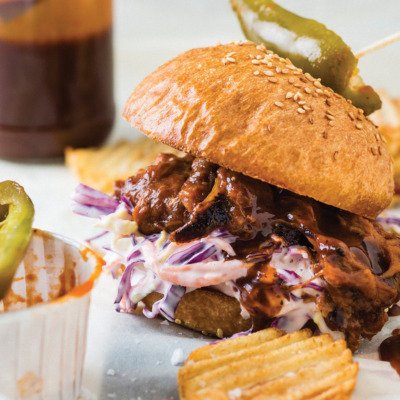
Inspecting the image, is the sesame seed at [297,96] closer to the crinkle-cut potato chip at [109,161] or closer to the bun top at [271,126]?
the bun top at [271,126]

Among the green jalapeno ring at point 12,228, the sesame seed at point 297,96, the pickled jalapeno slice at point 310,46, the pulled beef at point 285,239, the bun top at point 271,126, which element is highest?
the pickled jalapeno slice at point 310,46

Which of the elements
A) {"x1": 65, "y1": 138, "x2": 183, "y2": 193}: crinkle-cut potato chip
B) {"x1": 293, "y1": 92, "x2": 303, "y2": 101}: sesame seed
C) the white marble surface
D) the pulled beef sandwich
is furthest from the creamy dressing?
{"x1": 65, "y1": 138, "x2": 183, "y2": 193}: crinkle-cut potato chip

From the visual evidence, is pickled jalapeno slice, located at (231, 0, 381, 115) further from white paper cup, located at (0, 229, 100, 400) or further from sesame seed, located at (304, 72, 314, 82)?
white paper cup, located at (0, 229, 100, 400)

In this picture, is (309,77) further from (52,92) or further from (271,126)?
(52,92)

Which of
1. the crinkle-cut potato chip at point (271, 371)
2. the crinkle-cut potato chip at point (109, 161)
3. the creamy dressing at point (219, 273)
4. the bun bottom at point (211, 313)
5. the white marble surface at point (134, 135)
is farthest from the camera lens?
the crinkle-cut potato chip at point (109, 161)

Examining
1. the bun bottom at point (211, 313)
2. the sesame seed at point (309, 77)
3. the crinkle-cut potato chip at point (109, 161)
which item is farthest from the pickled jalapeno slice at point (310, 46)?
the crinkle-cut potato chip at point (109, 161)

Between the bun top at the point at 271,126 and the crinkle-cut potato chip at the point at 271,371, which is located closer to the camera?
the crinkle-cut potato chip at the point at 271,371
